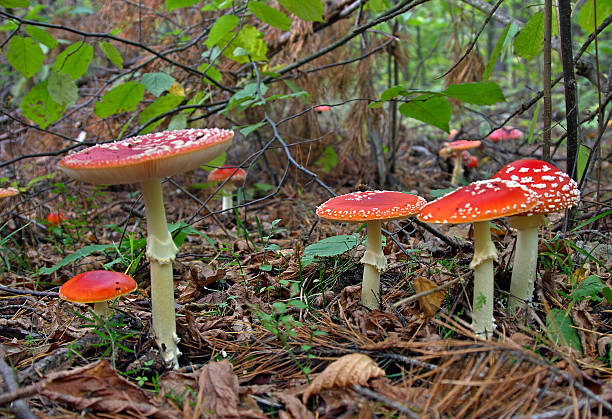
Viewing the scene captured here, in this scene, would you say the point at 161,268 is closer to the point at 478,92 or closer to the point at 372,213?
the point at 372,213

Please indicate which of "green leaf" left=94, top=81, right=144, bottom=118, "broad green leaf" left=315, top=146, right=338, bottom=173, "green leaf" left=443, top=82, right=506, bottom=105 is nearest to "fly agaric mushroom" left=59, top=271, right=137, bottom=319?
"green leaf" left=94, top=81, right=144, bottom=118

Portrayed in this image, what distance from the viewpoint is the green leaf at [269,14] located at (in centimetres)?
309

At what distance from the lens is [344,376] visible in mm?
1826

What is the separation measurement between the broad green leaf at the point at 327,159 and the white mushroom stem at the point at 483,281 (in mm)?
4232

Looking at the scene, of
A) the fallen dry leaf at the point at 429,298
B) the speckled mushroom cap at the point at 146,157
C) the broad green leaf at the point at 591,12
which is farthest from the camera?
the broad green leaf at the point at 591,12

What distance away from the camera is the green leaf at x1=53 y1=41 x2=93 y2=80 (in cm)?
314

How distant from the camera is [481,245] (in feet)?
7.08

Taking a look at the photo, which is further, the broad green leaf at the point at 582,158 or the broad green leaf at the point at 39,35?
the broad green leaf at the point at 39,35

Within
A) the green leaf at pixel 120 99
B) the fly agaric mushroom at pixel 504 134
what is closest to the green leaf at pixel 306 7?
the green leaf at pixel 120 99

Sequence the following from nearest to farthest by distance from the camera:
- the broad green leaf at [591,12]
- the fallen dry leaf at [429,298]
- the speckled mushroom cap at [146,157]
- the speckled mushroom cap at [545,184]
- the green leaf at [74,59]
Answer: the speckled mushroom cap at [146,157] < the speckled mushroom cap at [545,184] < the fallen dry leaf at [429,298] < the broad green leaf at [591,12] < the green leaf at [74,59]

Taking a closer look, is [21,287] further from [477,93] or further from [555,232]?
[555,232]

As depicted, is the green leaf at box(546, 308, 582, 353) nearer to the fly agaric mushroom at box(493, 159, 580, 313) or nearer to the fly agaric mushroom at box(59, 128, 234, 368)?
the fly agaric mushroom at box(493, 159, 580, 313)

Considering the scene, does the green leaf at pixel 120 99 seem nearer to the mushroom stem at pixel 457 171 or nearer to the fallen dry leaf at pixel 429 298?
the fallen dry leaf at pixel 429 298

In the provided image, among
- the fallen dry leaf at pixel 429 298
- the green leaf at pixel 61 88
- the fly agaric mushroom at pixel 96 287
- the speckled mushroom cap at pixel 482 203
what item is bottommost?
the fallen dry leaf at pixel 429 298
